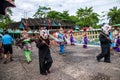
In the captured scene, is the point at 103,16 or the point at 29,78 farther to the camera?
the point at 103,16

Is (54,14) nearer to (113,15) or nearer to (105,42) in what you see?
(113,15)

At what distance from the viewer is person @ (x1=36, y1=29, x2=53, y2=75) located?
24.2ft

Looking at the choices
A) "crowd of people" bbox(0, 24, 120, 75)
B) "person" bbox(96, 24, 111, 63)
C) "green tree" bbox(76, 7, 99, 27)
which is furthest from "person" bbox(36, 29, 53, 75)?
"green tree" bbox(76, 7, 99, 27)

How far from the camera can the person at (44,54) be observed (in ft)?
24.2

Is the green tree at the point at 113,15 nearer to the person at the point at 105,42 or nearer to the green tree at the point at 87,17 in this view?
the green tree at the point at 87,17

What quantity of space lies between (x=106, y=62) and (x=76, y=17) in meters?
51.1

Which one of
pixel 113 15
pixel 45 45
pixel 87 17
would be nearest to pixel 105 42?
pixel 45 45

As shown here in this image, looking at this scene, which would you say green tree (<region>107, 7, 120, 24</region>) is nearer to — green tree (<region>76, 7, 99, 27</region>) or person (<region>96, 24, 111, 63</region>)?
green tree (<region>76, 7, 99, 27</region>)

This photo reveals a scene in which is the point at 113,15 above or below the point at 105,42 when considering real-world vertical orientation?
above

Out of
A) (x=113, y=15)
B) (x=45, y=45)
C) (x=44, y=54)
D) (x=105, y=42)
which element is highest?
(x=113, y=15)

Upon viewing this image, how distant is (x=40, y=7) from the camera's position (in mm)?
56281

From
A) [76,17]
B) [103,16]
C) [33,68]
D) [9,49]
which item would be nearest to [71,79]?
[33,68]

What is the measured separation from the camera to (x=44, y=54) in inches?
293

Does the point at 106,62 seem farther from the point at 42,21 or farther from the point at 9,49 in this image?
the point at 42,21
